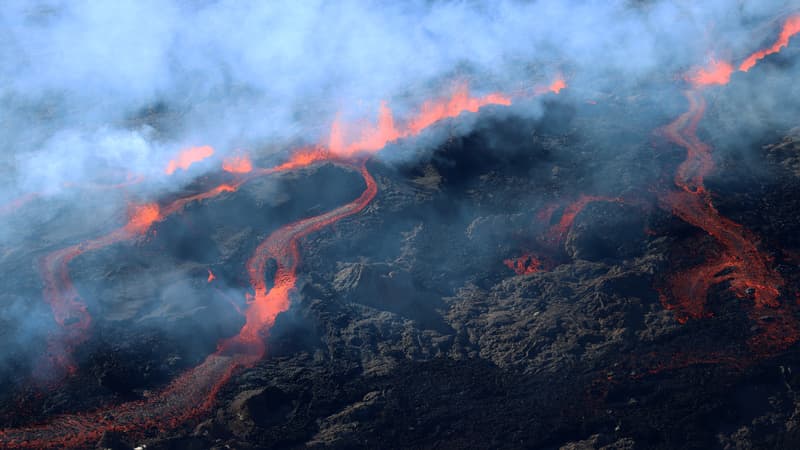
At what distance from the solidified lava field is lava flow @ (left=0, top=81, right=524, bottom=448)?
0.12 m

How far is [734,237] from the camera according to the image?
107 feet

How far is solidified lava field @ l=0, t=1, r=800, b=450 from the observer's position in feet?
82.9

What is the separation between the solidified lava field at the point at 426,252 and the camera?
2527 cm

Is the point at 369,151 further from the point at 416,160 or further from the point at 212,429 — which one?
the point at 212,429

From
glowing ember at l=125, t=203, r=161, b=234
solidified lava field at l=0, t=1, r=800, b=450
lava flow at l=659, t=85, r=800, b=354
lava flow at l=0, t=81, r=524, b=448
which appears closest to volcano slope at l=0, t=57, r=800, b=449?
solidified lava field at l=0, t=1, r=800, b=450

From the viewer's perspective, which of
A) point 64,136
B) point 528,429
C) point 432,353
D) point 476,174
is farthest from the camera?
point 64,136

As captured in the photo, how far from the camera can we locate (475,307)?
3047 cm

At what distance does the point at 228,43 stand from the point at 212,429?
117ft

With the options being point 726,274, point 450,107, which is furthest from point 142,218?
point 726,274

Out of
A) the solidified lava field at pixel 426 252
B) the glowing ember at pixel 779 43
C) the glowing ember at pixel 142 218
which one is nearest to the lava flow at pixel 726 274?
the solidified lava field at pixel 426 252

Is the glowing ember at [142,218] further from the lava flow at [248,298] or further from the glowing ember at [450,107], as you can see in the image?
the glowing ember at [450,107]

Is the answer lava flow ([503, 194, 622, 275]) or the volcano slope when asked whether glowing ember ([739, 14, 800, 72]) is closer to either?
the volcano slope

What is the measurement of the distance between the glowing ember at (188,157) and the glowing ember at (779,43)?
119 feet

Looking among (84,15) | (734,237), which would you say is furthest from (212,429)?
(84,15)
